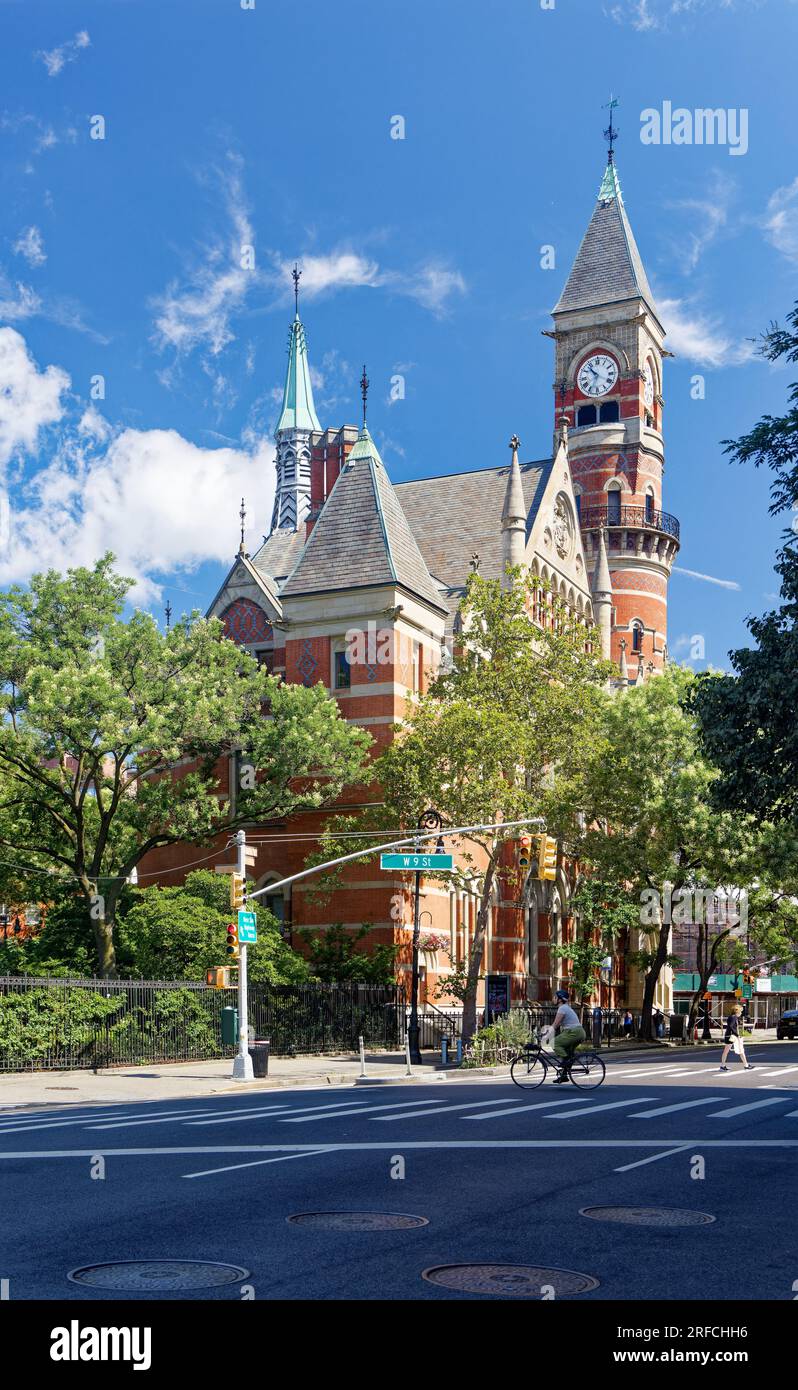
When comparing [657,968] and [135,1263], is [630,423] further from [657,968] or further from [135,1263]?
[135,1263]

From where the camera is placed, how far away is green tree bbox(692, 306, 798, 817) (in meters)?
18.9

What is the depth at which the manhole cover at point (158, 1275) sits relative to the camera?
7477 millimetres

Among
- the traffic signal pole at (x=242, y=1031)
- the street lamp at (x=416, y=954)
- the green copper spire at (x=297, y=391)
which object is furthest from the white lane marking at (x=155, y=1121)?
the green copper spire at (x=297, y=391)

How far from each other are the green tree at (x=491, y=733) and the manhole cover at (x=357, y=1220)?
26365 millimetres

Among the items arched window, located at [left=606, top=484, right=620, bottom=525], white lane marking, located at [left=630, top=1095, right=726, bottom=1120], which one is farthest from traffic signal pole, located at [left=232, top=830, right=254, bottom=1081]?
arched window, located at [left=606, top=484, right=620, bottom=525]

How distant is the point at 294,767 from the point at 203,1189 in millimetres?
28234

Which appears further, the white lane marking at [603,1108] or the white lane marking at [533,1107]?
the white lane marking at [533,1107]

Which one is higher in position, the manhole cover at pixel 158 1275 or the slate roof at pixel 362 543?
the slate roof at pixel 362 543

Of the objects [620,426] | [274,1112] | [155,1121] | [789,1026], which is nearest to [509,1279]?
[155,1121]

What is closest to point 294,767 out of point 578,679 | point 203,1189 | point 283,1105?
point 578,679

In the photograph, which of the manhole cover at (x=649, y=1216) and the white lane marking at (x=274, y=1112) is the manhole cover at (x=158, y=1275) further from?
the white lane marking at (x=274, y=1112)

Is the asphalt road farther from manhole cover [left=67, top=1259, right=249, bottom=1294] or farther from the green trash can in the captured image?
the green trash can

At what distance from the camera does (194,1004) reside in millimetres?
35375

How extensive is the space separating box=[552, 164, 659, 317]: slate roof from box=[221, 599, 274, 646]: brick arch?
39.2 m
